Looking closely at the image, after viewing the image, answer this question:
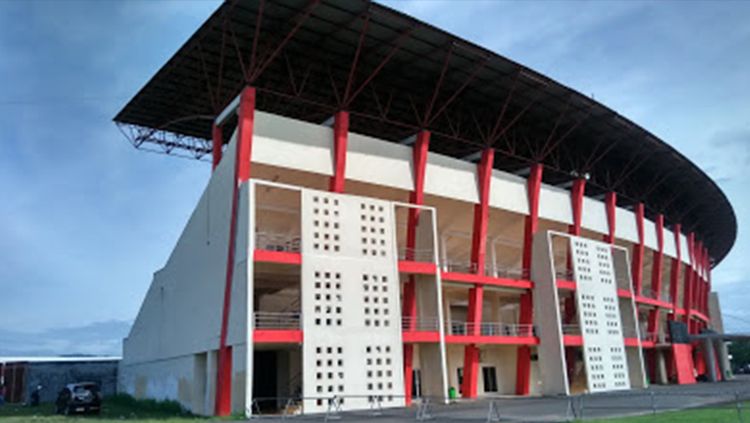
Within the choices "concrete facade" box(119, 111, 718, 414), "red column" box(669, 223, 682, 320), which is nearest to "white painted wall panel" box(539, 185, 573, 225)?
"concrete facade" box(119, 111, 718, 414)

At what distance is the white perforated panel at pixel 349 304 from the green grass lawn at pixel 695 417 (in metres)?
11.9

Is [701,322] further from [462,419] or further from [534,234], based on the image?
[462,419]

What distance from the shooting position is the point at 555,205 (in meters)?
45.0

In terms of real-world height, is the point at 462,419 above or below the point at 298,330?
below

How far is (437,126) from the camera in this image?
44531 millimetres

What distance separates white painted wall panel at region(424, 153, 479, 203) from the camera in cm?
3800

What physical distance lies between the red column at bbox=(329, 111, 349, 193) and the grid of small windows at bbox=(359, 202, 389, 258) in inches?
80.2

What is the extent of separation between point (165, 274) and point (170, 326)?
3.50m

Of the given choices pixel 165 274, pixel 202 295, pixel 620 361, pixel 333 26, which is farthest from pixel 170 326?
pixel 620 361

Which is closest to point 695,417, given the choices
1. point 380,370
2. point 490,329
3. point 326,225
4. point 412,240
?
point 380,370

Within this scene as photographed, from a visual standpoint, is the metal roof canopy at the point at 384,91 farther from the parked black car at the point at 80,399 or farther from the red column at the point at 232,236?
the parked black car at the point at 80,399

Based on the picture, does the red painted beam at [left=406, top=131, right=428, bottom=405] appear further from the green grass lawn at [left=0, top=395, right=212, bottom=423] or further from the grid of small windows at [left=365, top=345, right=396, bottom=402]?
the green grass lawn at [left=0, top=395, right=212, bottom=423]

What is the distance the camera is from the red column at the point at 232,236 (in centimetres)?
2912

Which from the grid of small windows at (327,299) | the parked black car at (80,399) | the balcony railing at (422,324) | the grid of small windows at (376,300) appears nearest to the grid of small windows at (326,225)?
the grid of small windows at (327,299)
